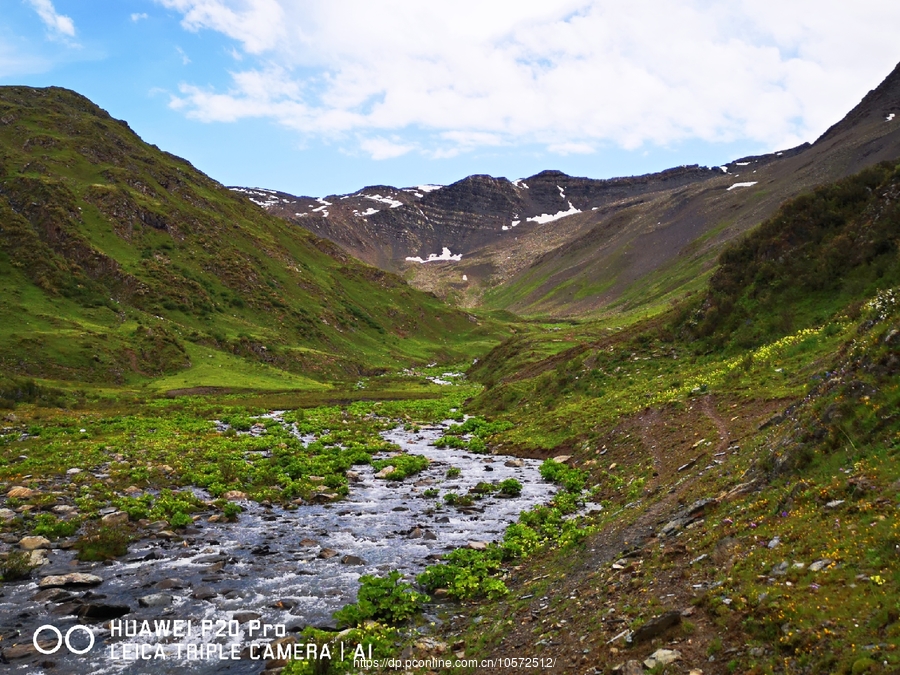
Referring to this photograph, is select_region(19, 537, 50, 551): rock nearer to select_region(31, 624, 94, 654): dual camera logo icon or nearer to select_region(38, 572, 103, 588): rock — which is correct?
select_region(38, 572, 103, 588): rock

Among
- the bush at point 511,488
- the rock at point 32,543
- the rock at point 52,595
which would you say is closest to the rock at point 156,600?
the rock at point 52,595

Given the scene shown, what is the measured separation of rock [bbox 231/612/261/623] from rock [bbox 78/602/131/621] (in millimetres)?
3123

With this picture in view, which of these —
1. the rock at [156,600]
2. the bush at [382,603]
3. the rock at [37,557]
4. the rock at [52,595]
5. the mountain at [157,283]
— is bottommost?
the bush at [382,603]

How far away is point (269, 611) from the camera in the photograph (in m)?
15.2

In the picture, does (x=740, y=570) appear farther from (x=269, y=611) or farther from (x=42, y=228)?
(x=42, y=228)

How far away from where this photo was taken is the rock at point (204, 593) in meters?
16.1

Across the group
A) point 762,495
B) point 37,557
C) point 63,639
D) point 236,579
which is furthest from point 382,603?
point 37,557

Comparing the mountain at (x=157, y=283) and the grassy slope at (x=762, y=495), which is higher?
the mountain at (x=157, y=283)

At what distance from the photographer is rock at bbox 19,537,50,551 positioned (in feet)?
63.1

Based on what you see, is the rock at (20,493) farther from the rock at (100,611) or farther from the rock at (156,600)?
the rock at (156,600)

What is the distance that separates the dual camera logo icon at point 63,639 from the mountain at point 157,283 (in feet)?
212

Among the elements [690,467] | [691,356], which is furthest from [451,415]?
[690,467]

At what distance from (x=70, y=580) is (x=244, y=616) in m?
6.32

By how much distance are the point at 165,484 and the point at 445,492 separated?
14663mm
